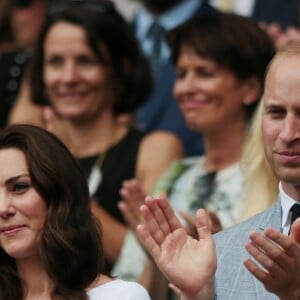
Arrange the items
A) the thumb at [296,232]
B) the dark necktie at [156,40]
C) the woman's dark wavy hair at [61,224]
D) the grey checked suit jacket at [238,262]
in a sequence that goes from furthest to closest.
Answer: the dark necktie at [156,40]
the woman's dark wavy hair at [61,224]
the grey checked suit jacket at [238,262]
the thumb at [296,232]

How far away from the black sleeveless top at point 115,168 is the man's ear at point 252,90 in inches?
25.9

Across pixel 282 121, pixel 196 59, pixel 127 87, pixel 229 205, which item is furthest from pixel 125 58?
pixel 282 121

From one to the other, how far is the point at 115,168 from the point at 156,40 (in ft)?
5.48

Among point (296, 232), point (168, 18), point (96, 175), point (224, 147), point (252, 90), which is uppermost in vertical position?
point (296, 232)

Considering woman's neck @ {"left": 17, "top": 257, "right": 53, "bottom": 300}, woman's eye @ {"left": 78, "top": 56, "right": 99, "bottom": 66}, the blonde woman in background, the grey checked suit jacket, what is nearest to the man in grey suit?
the grey checked suit jacket

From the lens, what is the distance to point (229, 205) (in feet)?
21.8

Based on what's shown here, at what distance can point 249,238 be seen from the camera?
14.0ft

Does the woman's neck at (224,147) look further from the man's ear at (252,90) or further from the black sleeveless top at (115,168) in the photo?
the black sleeveless top at (115,168)

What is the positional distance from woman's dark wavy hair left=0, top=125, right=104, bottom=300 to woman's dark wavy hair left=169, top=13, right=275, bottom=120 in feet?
6.81

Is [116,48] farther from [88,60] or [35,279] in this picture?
[35,279]

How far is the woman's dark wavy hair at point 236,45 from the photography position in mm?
7027

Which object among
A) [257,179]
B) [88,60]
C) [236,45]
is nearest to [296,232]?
[257,179]

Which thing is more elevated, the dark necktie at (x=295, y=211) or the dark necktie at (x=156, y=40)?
the dark necktie at (x=295, y=211)

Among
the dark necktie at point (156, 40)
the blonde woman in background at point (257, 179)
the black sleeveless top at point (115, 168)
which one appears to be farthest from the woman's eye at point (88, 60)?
the blonde woman in background at point (257, 179)
